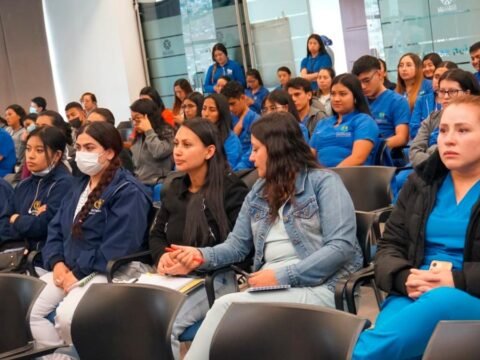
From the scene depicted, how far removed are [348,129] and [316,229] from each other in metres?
1.79

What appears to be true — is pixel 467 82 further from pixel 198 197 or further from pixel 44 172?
pixel 44 172

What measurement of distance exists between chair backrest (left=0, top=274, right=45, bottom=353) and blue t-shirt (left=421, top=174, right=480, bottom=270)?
4.56ft

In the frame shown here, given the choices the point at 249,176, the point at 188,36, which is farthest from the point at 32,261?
the point at 188,36

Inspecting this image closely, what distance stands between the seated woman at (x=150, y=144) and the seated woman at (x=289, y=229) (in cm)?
224

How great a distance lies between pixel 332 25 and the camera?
9.77 meters

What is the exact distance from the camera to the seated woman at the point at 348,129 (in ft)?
14.1

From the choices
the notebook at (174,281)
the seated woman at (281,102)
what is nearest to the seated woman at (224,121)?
the seated woman at (281,102)

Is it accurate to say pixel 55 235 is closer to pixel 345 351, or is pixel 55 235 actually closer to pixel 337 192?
pixel 337 192

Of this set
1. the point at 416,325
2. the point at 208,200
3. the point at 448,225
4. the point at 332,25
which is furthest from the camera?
the point at 332,25

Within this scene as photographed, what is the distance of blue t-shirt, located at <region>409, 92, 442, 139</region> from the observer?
475cm

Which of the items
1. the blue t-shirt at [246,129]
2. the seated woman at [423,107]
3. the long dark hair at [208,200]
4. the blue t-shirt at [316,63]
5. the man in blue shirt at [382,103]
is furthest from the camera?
the blue t-shirt at [316,63]

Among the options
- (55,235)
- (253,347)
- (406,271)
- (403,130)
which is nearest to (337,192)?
(406,271)

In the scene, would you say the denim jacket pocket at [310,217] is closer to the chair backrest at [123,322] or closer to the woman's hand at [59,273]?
the chair backrest at [123,322]

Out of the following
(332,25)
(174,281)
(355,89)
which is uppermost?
(332,25)
